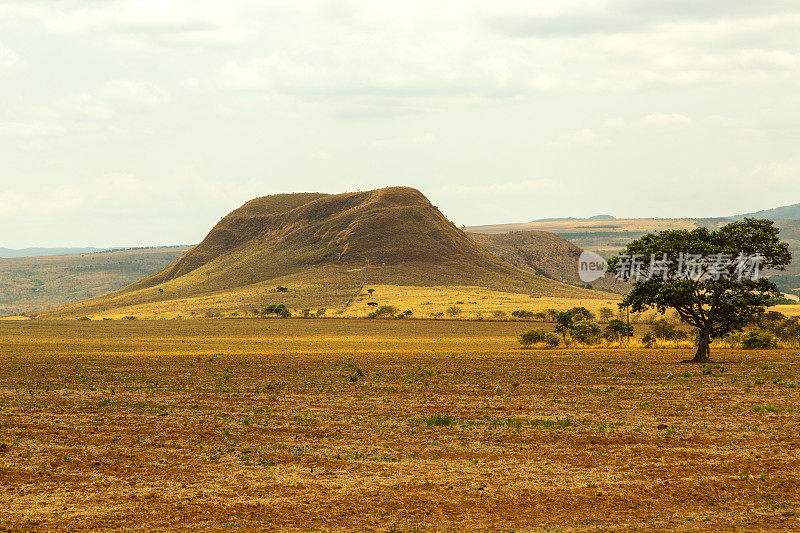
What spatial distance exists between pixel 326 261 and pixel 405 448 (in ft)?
453

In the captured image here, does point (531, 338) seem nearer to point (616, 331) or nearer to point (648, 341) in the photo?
point (616, 331)

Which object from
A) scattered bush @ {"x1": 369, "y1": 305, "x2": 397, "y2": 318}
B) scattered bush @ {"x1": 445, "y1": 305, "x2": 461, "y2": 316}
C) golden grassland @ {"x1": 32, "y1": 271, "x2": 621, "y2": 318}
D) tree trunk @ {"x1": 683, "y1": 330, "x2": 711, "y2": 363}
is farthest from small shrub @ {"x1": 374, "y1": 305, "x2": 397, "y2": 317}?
tree trunk @ {"x1": 683, "y1": 330, "x2": 711, "y2": 363}

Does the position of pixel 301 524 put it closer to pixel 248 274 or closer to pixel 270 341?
pixel 270 341

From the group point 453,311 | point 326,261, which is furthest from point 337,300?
point 326,261

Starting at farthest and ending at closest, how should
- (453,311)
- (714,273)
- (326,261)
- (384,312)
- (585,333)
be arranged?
1. (326,261)
2. (384,312)
3. (453,311)
4. (585,333)
5. (714,273)

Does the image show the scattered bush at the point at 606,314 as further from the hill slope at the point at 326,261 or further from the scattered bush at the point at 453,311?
the hill slope at the point at 326,261

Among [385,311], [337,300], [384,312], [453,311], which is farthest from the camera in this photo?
[337,300]

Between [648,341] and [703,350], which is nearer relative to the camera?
[703,350]

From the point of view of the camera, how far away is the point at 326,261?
510 ft

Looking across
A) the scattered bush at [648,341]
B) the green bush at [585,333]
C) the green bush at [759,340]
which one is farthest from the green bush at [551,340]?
the green bush at [759,340]

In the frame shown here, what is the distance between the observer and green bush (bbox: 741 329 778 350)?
164 feet

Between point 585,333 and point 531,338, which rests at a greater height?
point 585,333

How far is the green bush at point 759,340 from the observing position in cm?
5002

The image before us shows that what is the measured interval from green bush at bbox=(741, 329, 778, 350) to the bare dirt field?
11.2 m
